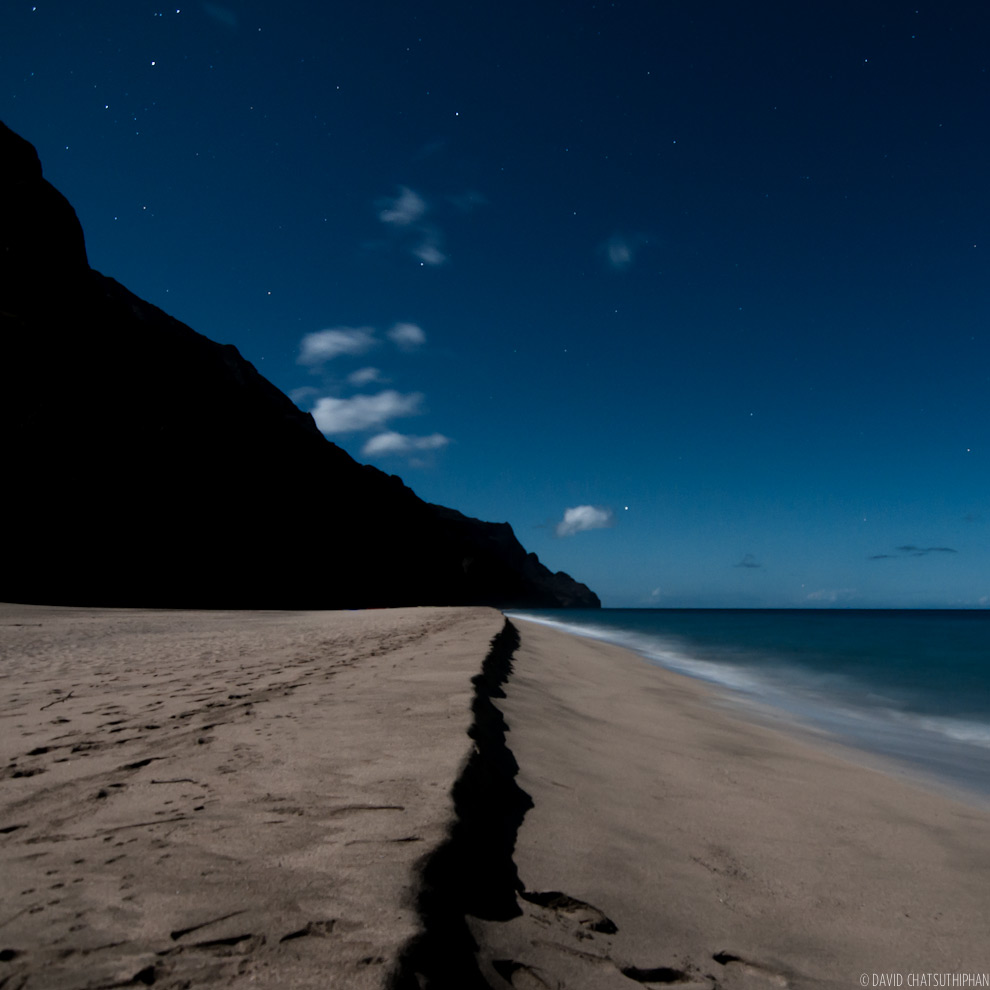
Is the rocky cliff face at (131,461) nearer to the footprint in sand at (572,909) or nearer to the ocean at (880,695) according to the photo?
the ocean at (880,695)

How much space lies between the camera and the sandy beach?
1.37 meters

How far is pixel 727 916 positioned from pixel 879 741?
21.7ft

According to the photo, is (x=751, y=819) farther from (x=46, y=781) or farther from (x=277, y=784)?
(x=46, y=781)

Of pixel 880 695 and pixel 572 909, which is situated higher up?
pixel 572 909

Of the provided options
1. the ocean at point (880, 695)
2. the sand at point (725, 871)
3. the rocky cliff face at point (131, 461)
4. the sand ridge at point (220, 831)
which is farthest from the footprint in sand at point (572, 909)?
the rocky cliff face at point (131, 461)

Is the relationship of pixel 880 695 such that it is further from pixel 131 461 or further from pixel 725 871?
pixel 131 461

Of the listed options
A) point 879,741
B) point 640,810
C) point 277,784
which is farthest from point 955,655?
point 277,784

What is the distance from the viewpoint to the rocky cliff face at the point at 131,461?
91.4 feet

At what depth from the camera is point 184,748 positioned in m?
2.90

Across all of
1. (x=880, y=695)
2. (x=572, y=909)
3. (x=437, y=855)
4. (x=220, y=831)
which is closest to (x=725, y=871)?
(x=572, y=909)

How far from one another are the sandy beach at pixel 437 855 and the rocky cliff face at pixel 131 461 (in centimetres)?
3005

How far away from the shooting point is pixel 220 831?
1908 mm

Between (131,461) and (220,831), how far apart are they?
121 ft

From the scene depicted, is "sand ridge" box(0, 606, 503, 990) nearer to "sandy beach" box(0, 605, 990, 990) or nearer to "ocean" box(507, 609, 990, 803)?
"sandy beach" box(0, 605, 990, 990)
